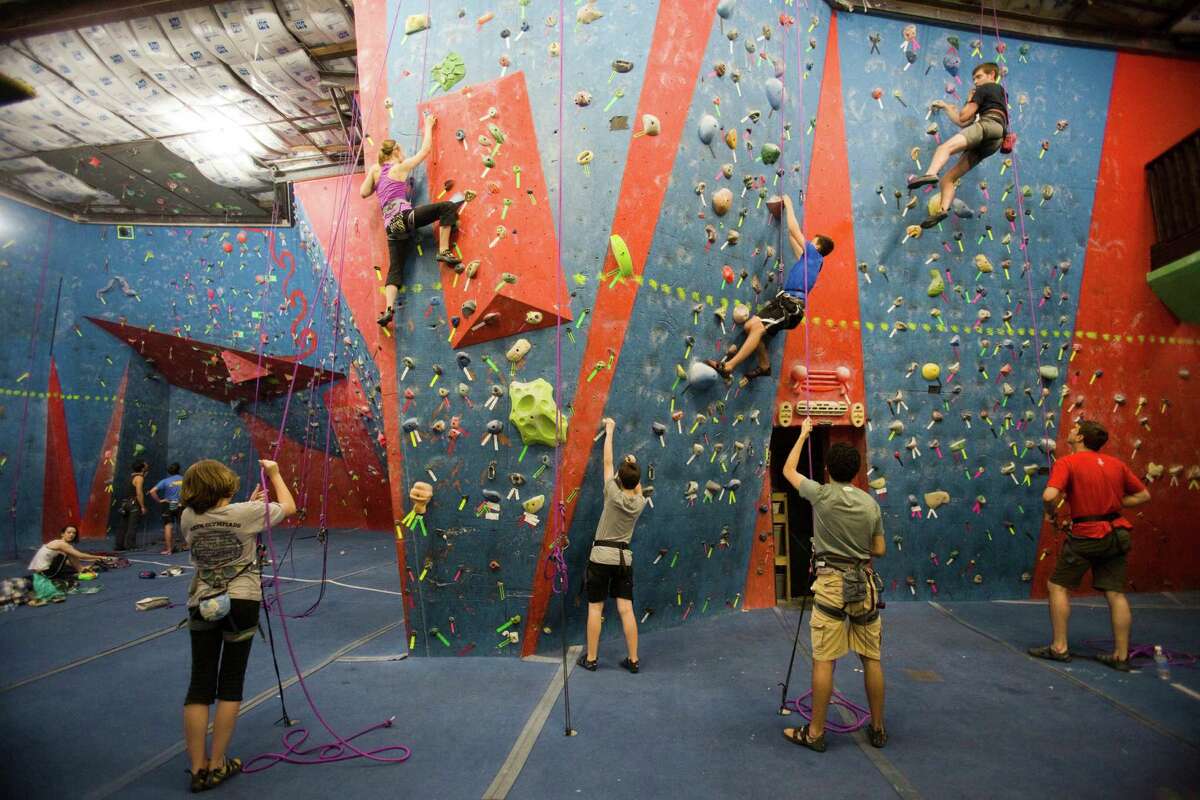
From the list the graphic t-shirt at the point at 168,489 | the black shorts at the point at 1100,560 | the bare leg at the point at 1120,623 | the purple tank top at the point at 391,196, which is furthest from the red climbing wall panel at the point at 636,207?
the graphic t-shirt at the point at 168,489

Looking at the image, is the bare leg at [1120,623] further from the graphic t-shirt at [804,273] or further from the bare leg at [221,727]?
the bare leg at [221,727]

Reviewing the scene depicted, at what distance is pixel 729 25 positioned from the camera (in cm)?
411

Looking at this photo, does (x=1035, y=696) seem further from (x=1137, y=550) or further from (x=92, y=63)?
(x=92, y=63)

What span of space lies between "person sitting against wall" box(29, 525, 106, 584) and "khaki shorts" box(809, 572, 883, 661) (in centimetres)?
549

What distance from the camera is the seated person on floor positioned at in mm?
4125

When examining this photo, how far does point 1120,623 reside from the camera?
3.35 meters

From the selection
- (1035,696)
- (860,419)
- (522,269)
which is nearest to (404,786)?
(522,269)

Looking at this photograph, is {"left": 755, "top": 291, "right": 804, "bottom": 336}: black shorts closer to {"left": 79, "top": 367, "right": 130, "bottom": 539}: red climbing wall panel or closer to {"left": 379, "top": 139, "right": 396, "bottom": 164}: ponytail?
{"left": 379, "top": 139, "right": 396, "bottom": 164}: ponytail

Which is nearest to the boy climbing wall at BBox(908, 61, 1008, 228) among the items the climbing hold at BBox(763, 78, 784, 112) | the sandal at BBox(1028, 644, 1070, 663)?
the climbing hold at BBox(763, 78, 784, 112)

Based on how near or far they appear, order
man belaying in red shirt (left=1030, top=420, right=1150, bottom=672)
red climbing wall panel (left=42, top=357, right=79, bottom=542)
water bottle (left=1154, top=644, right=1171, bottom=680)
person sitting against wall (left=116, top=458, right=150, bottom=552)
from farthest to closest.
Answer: person sitting against wall (left=116, top=458, right=150, bottom=552), red climbing wall panel (left=42, top=357, right=79, bottom=542), man belaying in red shirt (left=1030, top=420, right=1150, bottom=672), water bottle (left=1154, top=644, right=1171, bottom=680)

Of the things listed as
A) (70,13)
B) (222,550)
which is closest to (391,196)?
(70,13)

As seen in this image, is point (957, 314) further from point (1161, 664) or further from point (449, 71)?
point (449, 71)

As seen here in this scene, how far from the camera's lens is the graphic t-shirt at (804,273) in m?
4.15

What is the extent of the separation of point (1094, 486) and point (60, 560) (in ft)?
25.8
